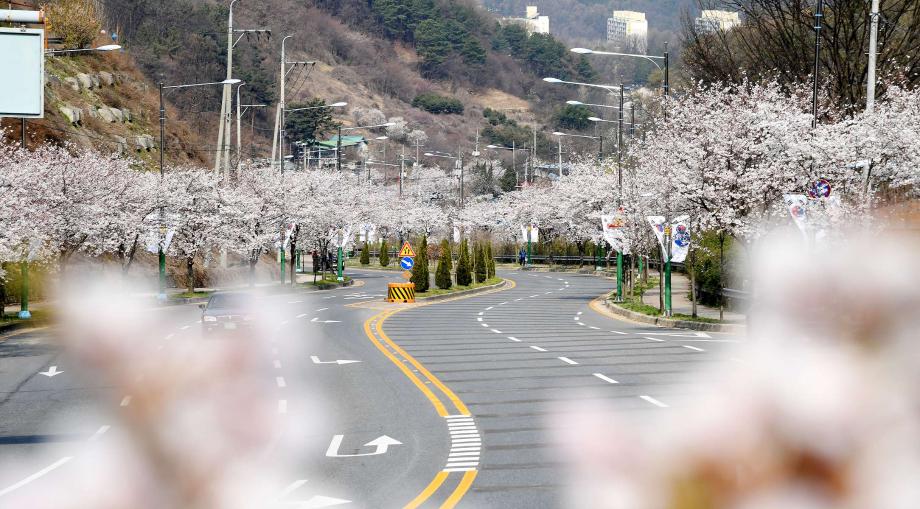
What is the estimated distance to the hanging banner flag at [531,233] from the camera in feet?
367

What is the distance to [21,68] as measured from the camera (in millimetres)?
18531

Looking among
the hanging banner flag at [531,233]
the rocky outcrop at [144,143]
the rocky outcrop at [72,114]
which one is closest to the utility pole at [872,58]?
the rocky outcrop at [72,114]

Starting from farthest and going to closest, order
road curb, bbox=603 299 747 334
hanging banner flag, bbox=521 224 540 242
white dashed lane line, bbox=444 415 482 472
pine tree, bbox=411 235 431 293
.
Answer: hanging banner flag, bbox=521 224 540 242 → pine tree, bbox=411 235 431 293 → road curb, bbox=603 299 747 334 → white dashed lane line, bbox=444 415 482 472

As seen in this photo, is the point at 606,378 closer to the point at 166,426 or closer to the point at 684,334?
the point at 684,334

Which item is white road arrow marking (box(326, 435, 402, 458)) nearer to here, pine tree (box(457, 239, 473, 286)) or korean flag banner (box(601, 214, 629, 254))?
korean flag banner (box(601, 214, 629, 254))

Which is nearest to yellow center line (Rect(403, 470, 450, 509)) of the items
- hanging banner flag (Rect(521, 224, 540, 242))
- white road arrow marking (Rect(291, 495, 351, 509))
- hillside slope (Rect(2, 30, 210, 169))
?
white road arrow marking (Rect(291, 495, 351, 509))

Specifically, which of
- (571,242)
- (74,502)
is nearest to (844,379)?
(74,502)

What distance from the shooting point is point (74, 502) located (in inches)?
63.4

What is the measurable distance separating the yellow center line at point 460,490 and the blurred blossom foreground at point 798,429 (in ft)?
32.1

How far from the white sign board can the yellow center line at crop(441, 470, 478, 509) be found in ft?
29.5

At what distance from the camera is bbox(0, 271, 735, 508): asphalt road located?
2.18 meters

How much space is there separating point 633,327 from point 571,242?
70.7 m

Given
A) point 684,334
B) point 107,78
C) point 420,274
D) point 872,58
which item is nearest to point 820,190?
point 872,58

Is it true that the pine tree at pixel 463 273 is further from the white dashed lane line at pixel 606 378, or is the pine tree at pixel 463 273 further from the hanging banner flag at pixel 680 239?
the white dashed lane line at pixel 606 378
